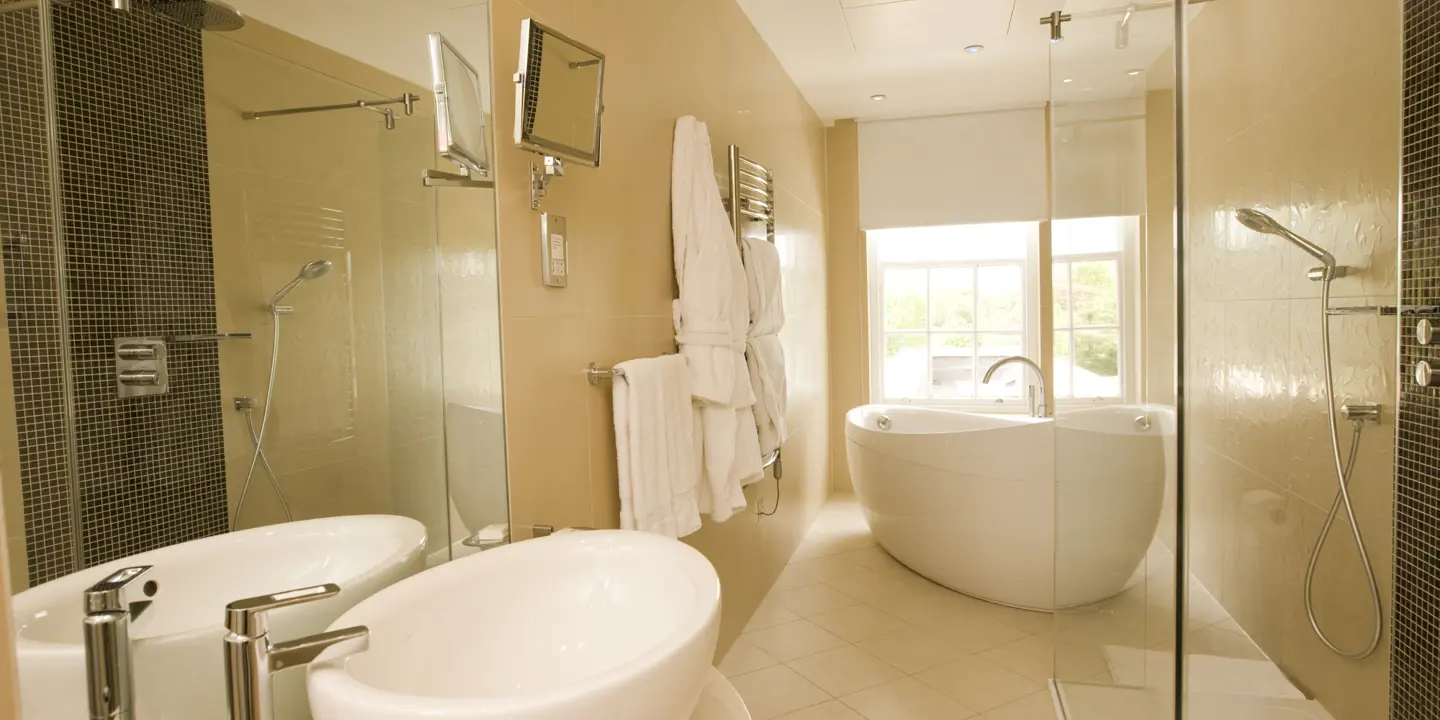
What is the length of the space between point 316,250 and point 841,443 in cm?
457

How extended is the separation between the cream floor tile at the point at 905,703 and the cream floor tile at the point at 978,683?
4 centimetres

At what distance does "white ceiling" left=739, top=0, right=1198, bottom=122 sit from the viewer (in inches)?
74.7

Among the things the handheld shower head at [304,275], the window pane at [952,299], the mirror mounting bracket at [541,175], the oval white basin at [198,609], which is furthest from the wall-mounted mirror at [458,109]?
the window pane at [952,299]

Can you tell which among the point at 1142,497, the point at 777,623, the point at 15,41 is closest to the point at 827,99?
the point at 777,623

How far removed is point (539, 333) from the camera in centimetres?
159

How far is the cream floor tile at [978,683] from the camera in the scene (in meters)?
2.42

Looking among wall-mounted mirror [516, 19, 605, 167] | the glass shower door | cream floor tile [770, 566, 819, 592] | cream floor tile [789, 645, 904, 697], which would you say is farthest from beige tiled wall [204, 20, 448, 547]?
cream floor tile [770, 566, 819, 592]

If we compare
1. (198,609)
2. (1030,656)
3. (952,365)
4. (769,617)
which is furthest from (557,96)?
(952,365)

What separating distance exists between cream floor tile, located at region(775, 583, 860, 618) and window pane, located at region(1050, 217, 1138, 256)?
1786 millimetres

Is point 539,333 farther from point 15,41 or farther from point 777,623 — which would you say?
point 777,623

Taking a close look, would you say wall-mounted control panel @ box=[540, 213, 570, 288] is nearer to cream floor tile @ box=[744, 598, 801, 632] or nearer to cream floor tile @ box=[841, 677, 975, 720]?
cream floor tile @ box=[841, 677, 975, 720]

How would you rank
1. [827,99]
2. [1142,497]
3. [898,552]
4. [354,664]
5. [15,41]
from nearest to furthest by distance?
[15,41] < [354,664] < [1142,497] < [898,552] < [827,99]

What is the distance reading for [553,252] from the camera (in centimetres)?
162

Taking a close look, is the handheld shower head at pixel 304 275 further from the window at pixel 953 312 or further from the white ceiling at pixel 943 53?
the window at pixel 953 312
